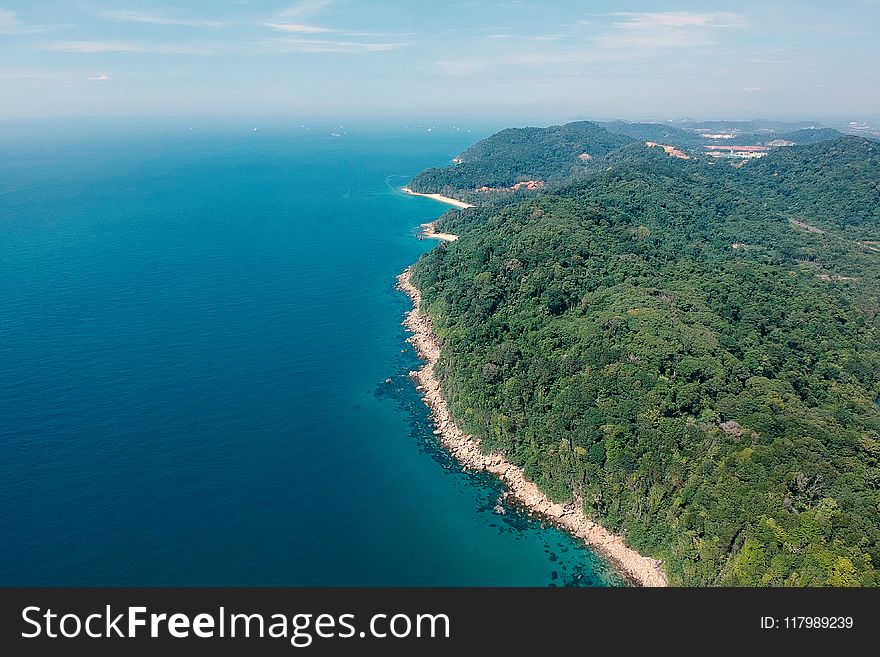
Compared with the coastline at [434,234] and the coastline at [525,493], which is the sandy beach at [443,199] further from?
the coastline at [525,493]

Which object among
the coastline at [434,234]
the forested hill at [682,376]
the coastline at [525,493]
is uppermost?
the coastline at [434,234]

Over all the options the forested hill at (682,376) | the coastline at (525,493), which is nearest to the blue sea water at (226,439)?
the coastline at (525,493)

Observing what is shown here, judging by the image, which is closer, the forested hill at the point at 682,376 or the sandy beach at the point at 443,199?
the forested hill at the point at 682,376

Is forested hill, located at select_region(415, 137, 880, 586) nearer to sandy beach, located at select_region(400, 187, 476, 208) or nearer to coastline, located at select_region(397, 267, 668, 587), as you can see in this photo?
coastline, located at select_region(397, 267, 668, 587)

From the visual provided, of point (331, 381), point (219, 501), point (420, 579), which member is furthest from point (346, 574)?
point (331, 381)

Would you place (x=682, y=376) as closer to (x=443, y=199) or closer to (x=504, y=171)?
(x=443, y=199)

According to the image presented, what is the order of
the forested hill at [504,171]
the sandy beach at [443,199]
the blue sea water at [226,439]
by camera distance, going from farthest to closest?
the forested hill at [504,171] → the sandy beach at [443,199] → the blue sea water at [226,439]

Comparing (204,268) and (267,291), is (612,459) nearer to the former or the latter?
(267,291)

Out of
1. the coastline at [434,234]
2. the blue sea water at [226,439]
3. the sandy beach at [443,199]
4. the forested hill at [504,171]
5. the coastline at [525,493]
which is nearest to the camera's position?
the blue sea water at [226,439]

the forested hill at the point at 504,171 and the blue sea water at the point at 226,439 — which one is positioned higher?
the forested hill at the point at 504,171
